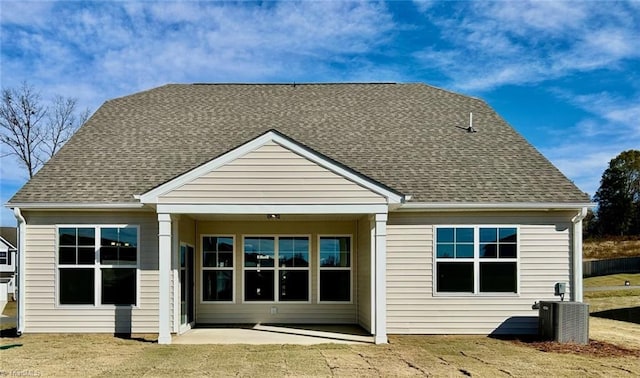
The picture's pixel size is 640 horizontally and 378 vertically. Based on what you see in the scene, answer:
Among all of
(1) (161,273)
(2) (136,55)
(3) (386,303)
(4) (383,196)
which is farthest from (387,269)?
(2) (136,55)

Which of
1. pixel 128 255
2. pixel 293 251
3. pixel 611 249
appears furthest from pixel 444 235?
pixel 611 249

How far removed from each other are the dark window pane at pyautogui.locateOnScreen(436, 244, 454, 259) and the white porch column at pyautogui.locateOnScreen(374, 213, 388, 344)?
5.58ft

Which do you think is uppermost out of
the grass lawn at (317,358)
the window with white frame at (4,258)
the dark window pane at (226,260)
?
the dark window pane at (226,260)

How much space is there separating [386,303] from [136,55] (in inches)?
363

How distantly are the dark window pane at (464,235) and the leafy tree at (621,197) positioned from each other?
2193 inches

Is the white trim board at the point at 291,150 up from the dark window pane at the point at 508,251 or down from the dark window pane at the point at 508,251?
up

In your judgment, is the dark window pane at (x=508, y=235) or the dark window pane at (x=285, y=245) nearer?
the dark window pane at (x=508, y=235)

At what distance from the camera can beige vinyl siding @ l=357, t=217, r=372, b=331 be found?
39.9 ft

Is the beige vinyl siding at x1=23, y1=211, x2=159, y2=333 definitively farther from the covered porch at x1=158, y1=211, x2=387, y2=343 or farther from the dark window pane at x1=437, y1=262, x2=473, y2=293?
the dark window pane at x1=437, y1=262, x2=473, y2=293

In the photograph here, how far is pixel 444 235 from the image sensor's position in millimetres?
12102

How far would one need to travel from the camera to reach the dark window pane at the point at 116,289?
11969 millimetres

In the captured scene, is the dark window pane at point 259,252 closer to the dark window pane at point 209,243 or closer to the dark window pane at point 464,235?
the dark window pane at point 209,243

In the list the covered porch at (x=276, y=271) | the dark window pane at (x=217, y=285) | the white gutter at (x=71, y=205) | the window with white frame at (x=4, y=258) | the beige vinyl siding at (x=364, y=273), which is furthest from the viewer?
the window with white frame at (x=4, y=258)

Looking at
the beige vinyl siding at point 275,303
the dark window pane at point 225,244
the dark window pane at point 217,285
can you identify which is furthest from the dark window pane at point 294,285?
the dark window pane at point 225,244
